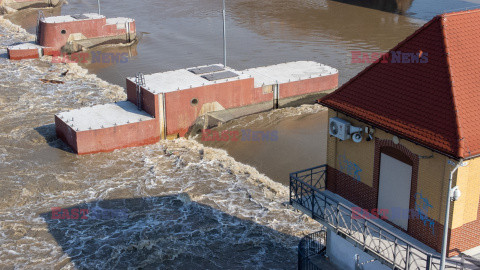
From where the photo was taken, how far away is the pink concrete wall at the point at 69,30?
45938 millimetres

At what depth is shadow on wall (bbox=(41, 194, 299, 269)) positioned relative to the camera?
2042 centimetres

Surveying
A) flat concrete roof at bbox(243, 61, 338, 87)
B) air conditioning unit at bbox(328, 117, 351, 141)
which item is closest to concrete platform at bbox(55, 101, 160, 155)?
flat concrete roof at bbox(243, 61, 338, 87)

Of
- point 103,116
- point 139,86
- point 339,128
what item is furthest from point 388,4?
point 339,128

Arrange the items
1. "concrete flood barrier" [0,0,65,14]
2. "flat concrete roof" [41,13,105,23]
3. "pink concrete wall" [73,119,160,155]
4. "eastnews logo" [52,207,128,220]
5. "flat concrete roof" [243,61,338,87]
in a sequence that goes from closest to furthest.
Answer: "eastnews logo" [52,207,128,220], "pink concrete wall" [73,119,160,155], "flat concrete roof" [243,61,338,87], "flat concrete roof" [41,13,105,23], "concrete flood barrier" [0,0,65,14]

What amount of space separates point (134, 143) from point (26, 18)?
1569 inches

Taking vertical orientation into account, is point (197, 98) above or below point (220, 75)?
below

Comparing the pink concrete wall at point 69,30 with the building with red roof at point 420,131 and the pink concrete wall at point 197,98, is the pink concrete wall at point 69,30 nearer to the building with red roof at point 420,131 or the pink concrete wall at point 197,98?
the pink concrete wall at point 197,98

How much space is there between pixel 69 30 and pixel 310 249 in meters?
35.5

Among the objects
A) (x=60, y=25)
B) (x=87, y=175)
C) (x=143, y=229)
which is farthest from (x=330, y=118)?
(x=60, y=25)

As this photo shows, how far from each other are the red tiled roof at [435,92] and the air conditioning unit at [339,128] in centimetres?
31

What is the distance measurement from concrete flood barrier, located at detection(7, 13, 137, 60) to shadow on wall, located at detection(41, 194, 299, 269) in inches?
1011

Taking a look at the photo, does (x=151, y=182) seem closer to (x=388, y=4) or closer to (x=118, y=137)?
(x=118, y=137)

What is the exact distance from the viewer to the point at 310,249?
1741cm

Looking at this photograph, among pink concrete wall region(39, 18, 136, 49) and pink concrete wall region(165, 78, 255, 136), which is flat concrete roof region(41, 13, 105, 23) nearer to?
pink concrete wall region(39, 18, 136, 49)
